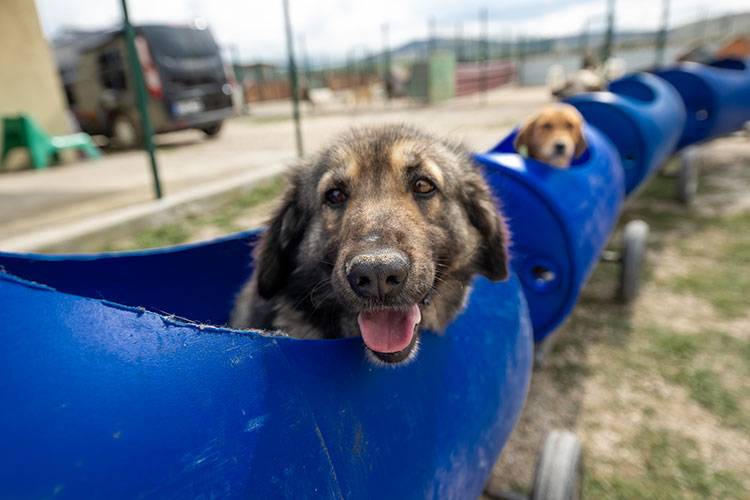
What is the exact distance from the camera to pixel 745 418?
2.99 metres

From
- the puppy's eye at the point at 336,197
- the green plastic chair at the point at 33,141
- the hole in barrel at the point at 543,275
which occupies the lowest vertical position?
the hole in barrel at the point at 543,275

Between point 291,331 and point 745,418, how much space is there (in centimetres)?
277

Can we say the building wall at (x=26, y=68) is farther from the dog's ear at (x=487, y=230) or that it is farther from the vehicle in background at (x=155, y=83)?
the dog's ear at (x=487, y=230)

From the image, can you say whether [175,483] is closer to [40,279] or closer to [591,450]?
[40,279]

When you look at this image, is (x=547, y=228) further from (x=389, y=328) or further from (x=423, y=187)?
(x=389, y=328)

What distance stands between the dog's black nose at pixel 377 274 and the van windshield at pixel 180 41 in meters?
12.9

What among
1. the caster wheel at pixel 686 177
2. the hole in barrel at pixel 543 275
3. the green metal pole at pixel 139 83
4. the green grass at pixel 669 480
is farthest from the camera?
the caster wheel at pixel 686 177

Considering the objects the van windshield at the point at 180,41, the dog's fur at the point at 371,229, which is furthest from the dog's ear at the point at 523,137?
the van windshield at the point at 180,41

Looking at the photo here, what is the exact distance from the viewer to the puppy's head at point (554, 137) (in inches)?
148

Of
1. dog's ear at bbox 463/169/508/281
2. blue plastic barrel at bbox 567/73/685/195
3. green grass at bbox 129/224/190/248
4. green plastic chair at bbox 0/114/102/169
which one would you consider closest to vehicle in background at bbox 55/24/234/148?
green plastic chair at bbox 0/114/102/169

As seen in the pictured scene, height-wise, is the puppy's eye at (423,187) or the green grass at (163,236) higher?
the puppy's eye at (423,187)

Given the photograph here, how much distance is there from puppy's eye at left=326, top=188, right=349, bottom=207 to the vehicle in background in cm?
1202

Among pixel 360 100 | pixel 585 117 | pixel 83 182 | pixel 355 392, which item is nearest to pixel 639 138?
pixel 585 117

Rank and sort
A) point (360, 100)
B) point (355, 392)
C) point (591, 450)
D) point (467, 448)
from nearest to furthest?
point (355, 392), point (467, 448), point (591, 450), point (360, 100)
